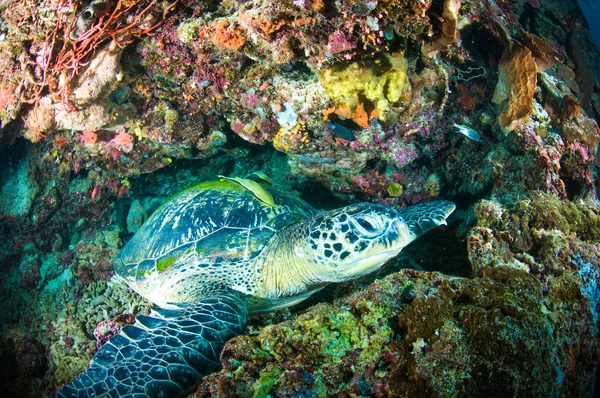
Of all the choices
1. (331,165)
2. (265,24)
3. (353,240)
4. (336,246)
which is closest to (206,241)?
(336,246)

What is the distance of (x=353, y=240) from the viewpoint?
2307 millimetres

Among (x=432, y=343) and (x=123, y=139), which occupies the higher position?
(x=123, y=139)

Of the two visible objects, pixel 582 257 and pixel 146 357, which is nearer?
pixel 146 357

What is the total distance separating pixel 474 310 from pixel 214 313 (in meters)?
1.77

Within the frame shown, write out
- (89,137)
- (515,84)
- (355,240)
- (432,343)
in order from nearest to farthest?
(432,343), (355,240), (515,84), (89,137)

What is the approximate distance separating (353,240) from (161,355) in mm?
1520

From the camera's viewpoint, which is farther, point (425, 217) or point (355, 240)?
point (425, 217)

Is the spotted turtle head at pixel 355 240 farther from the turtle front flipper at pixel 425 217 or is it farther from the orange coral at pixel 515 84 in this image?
the orange coral at pixel 515 84

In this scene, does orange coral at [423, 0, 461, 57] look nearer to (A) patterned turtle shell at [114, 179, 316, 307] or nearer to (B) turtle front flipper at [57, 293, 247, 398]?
(A) patterned turtle shell at [114, 179, 316, 307]

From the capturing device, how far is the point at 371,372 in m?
1.54

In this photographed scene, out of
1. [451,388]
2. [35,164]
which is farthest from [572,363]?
→ [35,164]

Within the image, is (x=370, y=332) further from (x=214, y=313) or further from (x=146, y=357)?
(x=146, y=357)

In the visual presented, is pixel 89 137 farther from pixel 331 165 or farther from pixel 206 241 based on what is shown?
pixel 331 165

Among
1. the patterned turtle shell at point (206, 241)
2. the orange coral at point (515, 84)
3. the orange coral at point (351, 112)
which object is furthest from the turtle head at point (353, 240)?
the orange coral at point (515, 84)
